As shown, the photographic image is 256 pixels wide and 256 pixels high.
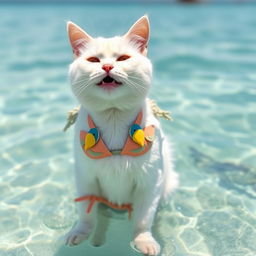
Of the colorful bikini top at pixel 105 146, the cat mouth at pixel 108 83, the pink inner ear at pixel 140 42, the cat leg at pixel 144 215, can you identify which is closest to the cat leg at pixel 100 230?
the cat leg at pixel 144 215

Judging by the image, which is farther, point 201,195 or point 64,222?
point 201,195

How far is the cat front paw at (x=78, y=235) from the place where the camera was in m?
1.86

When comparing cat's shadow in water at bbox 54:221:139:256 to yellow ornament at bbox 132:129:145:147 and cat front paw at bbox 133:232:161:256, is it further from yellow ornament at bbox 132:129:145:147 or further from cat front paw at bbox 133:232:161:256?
yellow ornament at bbox 132:129:145:147

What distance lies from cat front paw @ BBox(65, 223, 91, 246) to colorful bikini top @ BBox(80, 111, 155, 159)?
→ 44cm

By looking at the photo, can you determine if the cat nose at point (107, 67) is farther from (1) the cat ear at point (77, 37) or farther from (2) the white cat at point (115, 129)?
(1) the cat ear at point (77, 37)

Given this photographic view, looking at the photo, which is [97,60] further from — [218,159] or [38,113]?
[38,113]

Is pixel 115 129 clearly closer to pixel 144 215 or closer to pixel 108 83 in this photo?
pixel 108 83

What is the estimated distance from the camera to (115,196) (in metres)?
1.96

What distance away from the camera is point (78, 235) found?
1882 millimetres

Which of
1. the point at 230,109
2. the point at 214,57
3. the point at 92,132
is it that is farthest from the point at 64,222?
the point at 214,57

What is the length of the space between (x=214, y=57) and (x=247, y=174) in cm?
374

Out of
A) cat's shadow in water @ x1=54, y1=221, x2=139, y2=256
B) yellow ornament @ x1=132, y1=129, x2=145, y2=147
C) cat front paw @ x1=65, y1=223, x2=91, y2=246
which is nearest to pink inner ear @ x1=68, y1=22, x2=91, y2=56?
yellow ornament @ x1=132, y1=129, x2=145, y2=147

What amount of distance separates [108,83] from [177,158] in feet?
4.89

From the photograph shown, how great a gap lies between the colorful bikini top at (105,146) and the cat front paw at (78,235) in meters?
0.44
